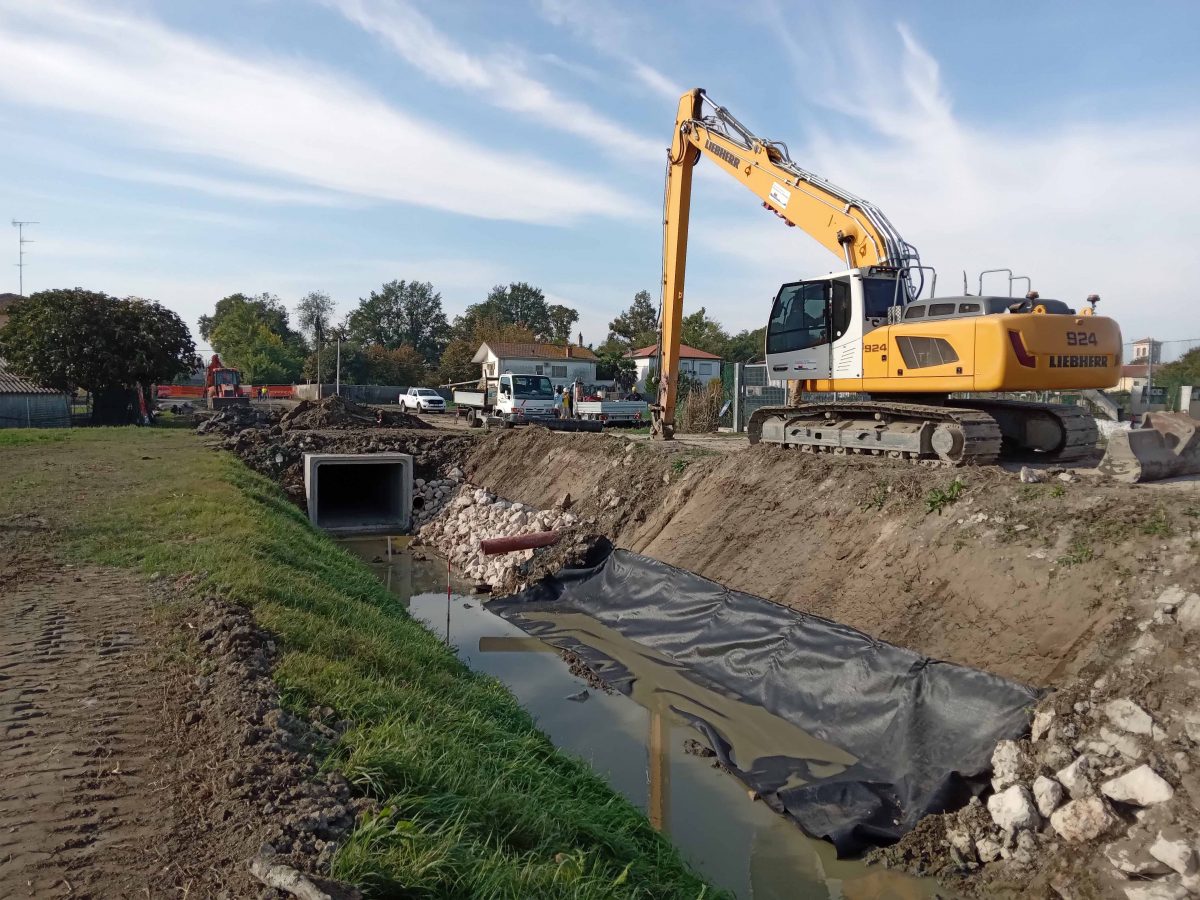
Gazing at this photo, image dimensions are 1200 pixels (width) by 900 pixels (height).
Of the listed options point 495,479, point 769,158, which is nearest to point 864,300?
point 769,158

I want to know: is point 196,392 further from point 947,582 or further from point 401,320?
point 947,582

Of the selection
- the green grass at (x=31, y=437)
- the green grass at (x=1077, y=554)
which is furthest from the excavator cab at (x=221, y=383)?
the green grass at (x=1077, y=554)

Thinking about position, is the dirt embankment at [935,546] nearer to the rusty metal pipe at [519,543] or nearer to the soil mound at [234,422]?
the rusty metal pipe at [519,543]

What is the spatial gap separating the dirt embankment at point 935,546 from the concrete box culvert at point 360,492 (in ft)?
25.8

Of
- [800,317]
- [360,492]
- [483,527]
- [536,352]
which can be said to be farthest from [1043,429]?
[536,352]

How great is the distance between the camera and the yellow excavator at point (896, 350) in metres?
10.0

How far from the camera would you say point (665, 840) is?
222 inches

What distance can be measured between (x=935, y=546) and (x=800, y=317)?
17.7 feet

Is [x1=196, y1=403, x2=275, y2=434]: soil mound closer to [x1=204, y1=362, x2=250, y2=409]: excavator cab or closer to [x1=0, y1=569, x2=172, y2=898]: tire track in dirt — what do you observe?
[x1=204, y1=362, x2=250, y2=409]: excavator cab

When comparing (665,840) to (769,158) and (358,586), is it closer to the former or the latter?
(358,586)

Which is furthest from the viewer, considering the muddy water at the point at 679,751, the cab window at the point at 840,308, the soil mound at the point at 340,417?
the soil mound at the point at 340,417

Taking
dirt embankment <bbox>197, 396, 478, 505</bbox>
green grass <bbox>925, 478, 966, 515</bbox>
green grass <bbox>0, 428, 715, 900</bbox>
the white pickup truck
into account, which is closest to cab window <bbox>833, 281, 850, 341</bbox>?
green grass <bbox>925, 478, 966, 515</bbox>

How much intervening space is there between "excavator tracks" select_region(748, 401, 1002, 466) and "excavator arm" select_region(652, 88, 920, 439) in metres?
2.20

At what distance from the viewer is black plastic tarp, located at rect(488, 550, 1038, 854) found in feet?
19.9
